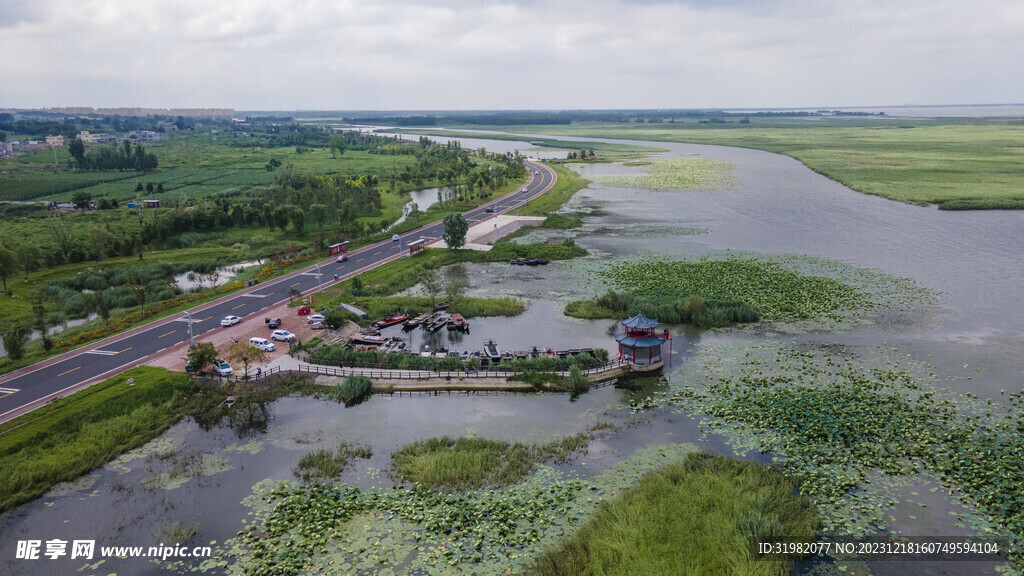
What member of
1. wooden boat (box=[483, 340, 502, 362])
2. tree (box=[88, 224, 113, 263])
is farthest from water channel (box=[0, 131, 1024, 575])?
tree (box=[88, 224, 113, 263])

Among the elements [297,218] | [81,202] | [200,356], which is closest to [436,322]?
[200,356]

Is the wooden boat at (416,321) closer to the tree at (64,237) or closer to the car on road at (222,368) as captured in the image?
the car on road at (222,368)

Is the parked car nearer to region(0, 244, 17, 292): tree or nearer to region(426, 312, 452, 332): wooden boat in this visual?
region(426, 312, 452, 332): wooden boat

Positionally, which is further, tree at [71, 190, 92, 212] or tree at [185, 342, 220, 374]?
tree at [71, 190, 92, 212]

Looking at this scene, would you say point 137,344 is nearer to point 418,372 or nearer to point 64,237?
point 418,372

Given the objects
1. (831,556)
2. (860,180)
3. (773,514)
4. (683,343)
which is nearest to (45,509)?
(773,514)

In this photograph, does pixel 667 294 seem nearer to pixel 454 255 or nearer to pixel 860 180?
pixel 454 255
